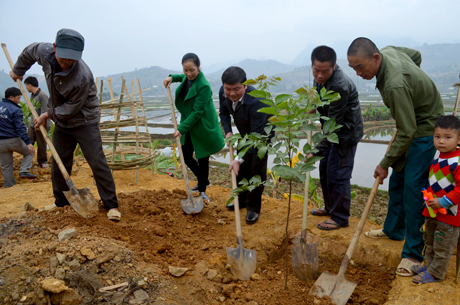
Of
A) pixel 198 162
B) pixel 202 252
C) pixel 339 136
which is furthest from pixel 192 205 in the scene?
pixel 339 136

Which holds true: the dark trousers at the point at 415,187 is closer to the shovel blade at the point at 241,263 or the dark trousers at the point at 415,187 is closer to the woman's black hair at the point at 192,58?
the shovel blade at the point at 241,263

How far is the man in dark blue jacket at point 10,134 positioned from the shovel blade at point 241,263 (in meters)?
4.51

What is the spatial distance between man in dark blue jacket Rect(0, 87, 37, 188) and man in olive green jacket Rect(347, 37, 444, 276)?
525 centimetres

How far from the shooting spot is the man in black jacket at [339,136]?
2.61 metres

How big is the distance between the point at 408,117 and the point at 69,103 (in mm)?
2820

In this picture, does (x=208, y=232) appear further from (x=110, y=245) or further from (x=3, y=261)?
(x=3, y=261)

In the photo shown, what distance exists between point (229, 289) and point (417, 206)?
156 cm

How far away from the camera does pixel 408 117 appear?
212 cm

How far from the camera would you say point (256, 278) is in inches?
96.7

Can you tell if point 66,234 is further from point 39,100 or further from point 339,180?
point 39,100

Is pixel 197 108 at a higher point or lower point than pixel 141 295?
higher

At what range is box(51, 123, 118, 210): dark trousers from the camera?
9.85ft

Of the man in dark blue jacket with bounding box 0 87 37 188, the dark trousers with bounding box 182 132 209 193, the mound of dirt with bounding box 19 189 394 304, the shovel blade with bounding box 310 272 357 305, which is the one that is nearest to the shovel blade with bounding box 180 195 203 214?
the mound of dirt with bounding box 19 189 394 304

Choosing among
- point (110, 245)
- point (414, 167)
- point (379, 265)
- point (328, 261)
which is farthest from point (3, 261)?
point (414, 167)
